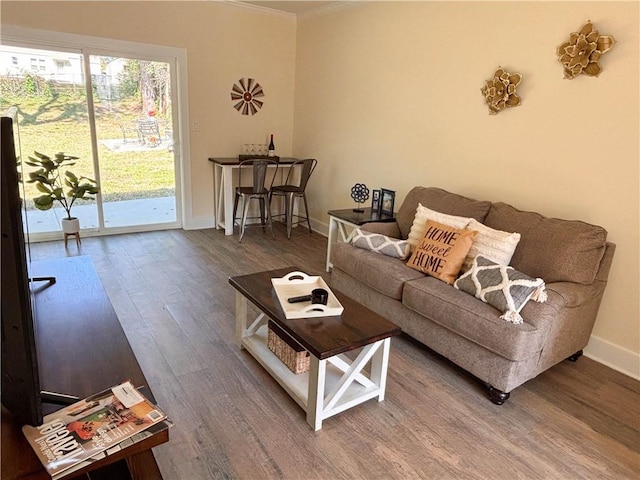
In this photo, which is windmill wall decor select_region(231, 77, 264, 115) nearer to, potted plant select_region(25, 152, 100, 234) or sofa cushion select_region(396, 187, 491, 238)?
potted plant select_region(25, 152, 100, 234)

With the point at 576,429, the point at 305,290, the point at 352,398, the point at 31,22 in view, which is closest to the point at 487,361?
the point at 576,429

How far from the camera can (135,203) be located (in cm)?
477

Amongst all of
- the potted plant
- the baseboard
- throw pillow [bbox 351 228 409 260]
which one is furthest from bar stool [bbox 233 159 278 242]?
the baseboard

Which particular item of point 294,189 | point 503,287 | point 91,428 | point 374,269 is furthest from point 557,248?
point 294,189

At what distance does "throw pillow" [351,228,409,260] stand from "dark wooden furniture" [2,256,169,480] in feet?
5.79

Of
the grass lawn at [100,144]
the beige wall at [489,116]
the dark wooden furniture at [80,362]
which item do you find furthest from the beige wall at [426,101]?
the dark wooden furniture at [80,362]

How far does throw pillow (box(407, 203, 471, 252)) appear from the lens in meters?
2.80

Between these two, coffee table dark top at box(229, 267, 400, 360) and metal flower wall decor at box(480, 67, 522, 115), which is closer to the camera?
coffee table dark top at box(229, 267, 400, 360)

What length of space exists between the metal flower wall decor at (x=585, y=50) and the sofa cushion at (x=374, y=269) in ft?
5.14

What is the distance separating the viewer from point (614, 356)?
257cm

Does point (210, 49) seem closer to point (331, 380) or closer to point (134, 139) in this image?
point (134, 139)

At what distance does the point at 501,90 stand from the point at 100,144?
3854 millimetres

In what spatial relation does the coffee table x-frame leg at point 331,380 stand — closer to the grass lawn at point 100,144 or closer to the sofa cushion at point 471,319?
the sofa cushion at point 471,319

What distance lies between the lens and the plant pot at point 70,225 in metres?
4.14
